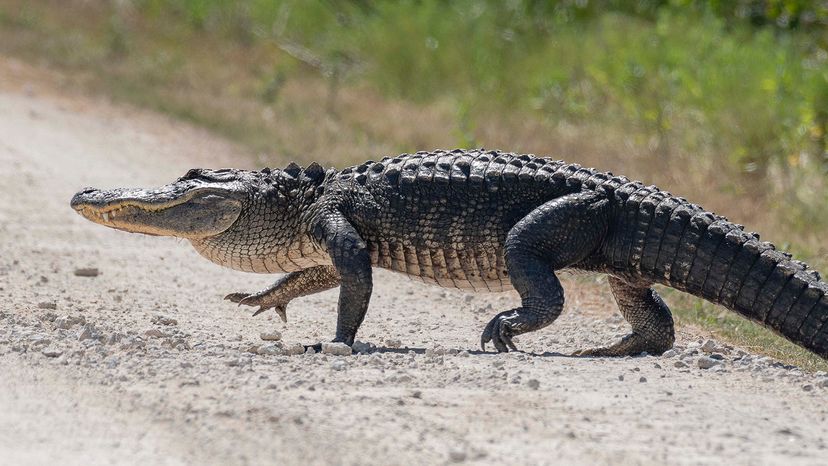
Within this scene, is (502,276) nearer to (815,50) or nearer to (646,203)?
(646,203)

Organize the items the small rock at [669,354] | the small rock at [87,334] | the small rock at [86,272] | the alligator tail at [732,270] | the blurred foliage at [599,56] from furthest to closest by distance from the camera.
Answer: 1. the blurred foliage at [599,56]
2. the small rock at [86,272]
3. the small rock at [669,354]
4. the small rock at [87,334]
5. the alligator tail at [732,270]

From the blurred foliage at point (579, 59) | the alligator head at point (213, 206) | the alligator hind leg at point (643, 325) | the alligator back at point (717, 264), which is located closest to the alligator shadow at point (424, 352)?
the alligator hind leg at point (643, 325)

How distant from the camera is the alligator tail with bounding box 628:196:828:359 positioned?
6.51m

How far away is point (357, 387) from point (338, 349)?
34.7 inches

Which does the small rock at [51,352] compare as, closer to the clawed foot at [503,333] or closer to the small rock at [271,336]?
the small rock at [271,336]

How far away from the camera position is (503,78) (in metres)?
17.3

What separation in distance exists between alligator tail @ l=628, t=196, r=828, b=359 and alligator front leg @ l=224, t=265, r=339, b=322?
1953 millimetres

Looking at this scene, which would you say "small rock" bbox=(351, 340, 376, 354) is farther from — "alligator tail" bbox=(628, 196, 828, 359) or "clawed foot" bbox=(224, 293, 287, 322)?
"alligator tail" bbox=(628, 196, 828, 359)

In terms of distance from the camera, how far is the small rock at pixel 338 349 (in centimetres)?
655

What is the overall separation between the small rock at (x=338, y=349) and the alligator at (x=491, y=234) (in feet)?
1.03

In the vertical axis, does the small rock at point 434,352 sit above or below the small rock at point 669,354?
below

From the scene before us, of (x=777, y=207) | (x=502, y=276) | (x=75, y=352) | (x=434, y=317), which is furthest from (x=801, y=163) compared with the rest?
(x=75, y=352)

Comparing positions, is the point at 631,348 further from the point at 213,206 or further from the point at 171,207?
the point at 171,207

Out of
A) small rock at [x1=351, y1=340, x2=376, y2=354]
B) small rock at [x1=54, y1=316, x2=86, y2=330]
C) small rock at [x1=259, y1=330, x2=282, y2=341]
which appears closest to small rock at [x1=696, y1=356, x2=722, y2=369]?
small rock at [x1=351, y1=340, x2=376, y2=354]
